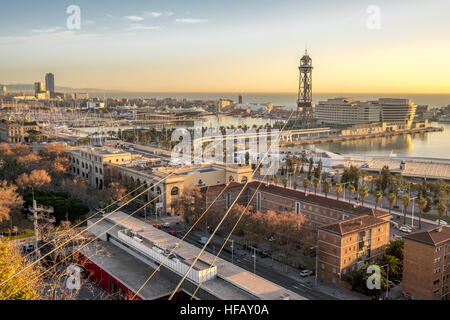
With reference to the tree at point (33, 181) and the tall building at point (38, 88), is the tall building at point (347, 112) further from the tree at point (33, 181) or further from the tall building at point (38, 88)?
the tall building at point (38, 88)

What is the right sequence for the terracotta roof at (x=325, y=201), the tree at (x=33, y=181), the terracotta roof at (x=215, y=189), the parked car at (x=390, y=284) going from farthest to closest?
1. the tree at (x=33, y=181)
2. the terracotta roof at (x=215, y=189)
3. the terracotta roof at (x=325, y=201)
4. the parked car at (x=390, y=284)

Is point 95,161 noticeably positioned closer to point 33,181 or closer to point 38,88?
point 33,181

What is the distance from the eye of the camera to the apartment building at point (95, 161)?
11.4 metres

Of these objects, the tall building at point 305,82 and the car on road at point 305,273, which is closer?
the car on road at point 305,273

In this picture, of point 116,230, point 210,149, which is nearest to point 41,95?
point 210,149

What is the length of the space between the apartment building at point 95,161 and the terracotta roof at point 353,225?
23.9ft

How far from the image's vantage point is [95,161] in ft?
37.9

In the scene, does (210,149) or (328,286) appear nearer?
(328,286)

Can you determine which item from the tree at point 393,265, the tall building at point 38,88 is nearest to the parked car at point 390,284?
the tree at point 393,265

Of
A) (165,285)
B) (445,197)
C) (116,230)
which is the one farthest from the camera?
(445,197)

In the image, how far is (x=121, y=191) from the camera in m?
9.10

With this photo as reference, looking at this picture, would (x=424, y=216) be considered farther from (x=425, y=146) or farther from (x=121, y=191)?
(x=425, y=146)
